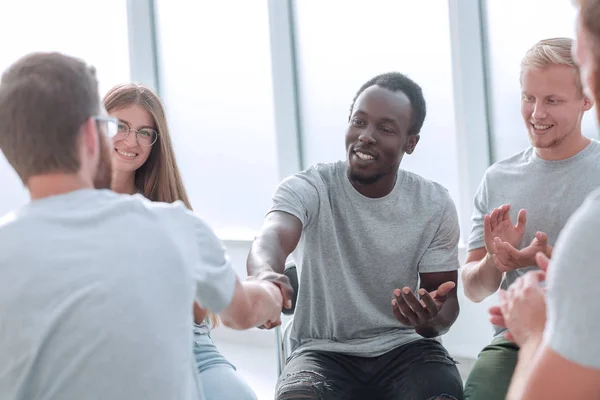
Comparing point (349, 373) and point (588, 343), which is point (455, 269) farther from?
point (588, 343)

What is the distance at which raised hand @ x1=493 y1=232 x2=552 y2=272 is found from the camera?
2262mm

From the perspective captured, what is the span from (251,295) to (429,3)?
280cm

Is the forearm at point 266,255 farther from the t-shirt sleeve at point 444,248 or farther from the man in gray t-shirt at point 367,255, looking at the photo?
the t-shirt sleeve at point 444,248

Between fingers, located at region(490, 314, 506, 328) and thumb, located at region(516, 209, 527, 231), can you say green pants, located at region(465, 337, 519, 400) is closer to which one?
thumb, located at region(516, 209, 527, 231)

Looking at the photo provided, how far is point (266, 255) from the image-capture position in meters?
2.38

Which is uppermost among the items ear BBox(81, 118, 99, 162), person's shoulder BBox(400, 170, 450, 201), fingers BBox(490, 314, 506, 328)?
ear BBox(81, 118, 99, 162)

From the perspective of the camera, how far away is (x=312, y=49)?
4.90 meters

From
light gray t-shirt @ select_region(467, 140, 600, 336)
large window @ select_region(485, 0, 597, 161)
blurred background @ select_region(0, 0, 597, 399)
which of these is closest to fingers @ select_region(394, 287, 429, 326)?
light gray t-shirt @ select_region(467, 140, 600, 336)

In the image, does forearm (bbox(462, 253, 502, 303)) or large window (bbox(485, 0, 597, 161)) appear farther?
large window (bbox(485, 0, 597, 161))

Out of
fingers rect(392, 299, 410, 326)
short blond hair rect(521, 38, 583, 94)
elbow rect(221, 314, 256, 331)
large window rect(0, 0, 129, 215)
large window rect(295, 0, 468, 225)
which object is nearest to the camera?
elbow rect(221, 314, 256, 331)

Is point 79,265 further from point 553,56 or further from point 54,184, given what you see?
point 553,56

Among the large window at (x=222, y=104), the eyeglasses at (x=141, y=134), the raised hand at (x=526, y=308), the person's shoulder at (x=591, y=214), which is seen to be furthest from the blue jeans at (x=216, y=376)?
the large window at (x=222, y=104)

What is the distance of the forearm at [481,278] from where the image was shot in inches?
96.8

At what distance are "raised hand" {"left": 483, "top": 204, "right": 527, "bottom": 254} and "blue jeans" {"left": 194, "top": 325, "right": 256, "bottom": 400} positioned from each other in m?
0.84
